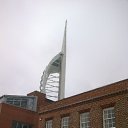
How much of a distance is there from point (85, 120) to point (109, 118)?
3.29 meters

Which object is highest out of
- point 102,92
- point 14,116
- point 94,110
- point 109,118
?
point 102,92

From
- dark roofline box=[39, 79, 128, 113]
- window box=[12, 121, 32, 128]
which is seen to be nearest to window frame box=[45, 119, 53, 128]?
dark roofline box=[39, 79, 128, 113]

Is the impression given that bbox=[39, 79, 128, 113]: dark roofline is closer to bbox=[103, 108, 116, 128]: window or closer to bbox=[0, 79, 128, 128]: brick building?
bbox=[0, 79, 128, 128]: brick building

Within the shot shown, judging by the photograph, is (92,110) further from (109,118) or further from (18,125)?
(18,125)

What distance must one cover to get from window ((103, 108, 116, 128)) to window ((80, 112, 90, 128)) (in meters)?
2.22

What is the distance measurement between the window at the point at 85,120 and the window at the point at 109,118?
2.22m

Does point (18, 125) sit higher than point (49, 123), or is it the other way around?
point (18, 125)

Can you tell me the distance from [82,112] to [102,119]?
9.75 feet

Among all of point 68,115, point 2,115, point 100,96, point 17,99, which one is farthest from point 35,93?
point 100,96

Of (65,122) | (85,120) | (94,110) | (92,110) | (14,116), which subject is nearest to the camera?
(94,110)

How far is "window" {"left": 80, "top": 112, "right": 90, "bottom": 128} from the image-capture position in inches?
1218

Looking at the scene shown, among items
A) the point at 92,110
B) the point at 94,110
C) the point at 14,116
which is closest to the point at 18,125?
the point at 14,116

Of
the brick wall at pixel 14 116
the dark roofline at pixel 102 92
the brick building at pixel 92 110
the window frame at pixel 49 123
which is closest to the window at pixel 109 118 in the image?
the brick building at pixel 92 110

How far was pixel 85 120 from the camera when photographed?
3128 cm
